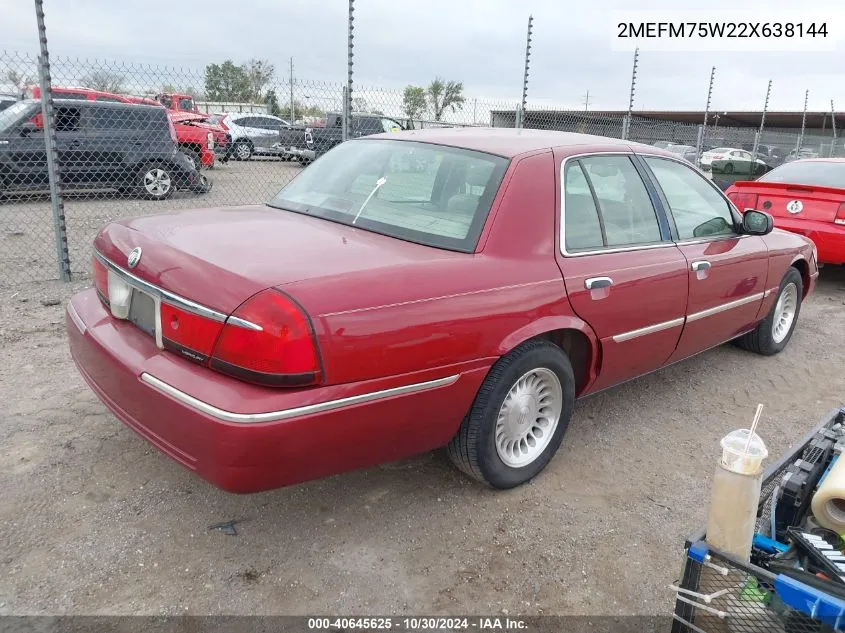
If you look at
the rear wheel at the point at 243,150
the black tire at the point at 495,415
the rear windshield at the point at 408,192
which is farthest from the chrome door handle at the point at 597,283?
the rear wheel at the point at 243,150

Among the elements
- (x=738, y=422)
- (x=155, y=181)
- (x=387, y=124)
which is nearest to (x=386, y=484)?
(x=738, y=422)

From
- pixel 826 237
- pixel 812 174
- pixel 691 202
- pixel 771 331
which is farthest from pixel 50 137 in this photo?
pixel 812 174

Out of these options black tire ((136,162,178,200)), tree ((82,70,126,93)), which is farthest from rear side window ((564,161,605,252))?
black tire ((136,162,178,200))

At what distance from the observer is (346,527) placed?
106 inches

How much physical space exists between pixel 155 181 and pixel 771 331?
362 inches

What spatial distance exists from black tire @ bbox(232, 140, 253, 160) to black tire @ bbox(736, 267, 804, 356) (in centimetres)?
1731

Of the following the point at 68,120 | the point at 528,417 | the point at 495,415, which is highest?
the point at 68,120

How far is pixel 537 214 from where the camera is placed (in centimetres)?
283

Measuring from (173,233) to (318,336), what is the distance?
3.09 ft

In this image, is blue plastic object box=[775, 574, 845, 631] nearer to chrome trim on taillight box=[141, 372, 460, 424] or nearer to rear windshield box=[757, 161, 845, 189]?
chrome trim on taillight box=[141, 372, 460, 424]

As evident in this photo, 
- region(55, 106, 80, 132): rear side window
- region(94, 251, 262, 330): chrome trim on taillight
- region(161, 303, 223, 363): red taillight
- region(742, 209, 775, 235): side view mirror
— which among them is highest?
region(55, 106, 80, 132): rear side window

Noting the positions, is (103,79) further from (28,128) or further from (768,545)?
(768,545)

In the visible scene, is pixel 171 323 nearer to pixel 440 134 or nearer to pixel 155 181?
pixel 440 134

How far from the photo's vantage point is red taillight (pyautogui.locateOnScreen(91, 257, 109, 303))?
8.94 feet
